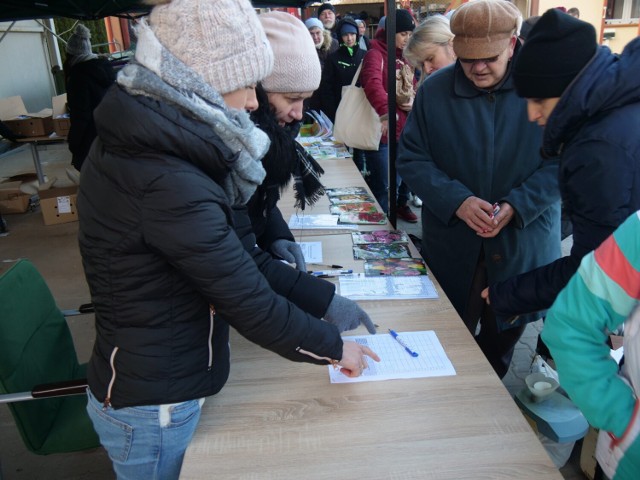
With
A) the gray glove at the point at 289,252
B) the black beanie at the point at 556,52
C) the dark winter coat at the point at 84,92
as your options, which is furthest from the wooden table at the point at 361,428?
the dark winter coat at the point at 84,92

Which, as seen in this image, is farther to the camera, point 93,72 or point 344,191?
point 93,72

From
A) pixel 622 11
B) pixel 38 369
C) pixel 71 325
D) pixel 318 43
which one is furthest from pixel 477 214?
pixel 622 11

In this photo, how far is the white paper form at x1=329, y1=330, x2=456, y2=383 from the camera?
1272mm

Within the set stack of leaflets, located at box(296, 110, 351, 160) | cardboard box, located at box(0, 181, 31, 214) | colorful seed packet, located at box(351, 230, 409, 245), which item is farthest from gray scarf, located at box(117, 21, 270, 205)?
cardboard box, located at box(0, 181, 31, 214)

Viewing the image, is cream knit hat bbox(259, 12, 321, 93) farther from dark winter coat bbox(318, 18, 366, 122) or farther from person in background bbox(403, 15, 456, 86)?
dark winter coat bbox(318, 18, 366, 122)

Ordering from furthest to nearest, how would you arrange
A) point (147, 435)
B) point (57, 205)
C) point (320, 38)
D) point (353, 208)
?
point (320, 38), point (57, 205), point (353, 208), point (147, 435)

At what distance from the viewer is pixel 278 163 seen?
4.71 feet

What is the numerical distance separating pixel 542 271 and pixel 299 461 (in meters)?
0.81

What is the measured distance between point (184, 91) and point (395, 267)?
45.7 inches

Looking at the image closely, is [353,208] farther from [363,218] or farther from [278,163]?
[278,163]

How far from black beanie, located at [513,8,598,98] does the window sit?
13578mm

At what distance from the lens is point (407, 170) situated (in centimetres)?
194

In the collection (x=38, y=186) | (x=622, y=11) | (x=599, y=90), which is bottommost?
(x=38, y=186)

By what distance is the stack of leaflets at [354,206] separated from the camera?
240 centimetres
